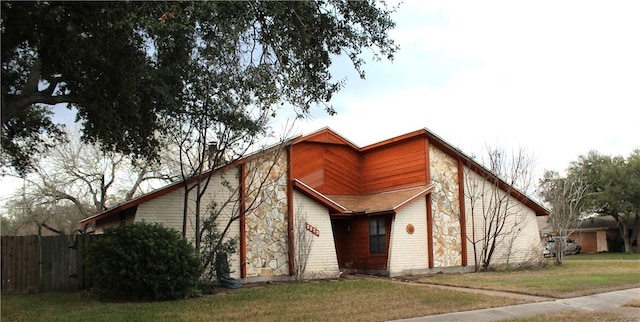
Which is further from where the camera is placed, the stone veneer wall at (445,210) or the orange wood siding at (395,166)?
the orange wood siding at (395,166)

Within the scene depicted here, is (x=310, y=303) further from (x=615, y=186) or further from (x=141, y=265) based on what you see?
(x=615, y=186)

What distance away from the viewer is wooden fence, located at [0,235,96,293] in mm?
16078

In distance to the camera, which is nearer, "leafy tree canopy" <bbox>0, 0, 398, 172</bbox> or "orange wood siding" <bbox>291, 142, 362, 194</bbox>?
"leafy tree canopy" <bbox>0, 0, 398, 172</bbox>

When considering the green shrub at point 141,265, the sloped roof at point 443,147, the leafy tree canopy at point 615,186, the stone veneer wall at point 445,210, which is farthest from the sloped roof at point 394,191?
the leafy tree canopy at point 615,186

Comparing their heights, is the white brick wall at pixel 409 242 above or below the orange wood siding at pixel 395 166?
below

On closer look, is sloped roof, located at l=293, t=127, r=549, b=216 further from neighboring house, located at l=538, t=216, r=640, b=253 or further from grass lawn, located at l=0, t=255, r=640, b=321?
neighboring house, located at l=538, t=216, r=640, b=253

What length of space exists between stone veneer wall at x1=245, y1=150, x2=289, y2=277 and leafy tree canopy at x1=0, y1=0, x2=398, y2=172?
5.70 metres

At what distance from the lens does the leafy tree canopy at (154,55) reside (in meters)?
8.69

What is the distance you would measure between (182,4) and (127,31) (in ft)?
6.38

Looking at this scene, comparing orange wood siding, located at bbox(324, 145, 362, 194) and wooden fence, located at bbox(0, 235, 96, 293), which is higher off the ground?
orange wood siding, located at bbox(324, 145, 362, 194)

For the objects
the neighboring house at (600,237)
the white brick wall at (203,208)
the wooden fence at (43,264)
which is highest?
the white brick wall at (203,208)

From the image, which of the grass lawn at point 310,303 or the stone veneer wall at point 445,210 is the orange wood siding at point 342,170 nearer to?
the stone veneer wall at point 445,210

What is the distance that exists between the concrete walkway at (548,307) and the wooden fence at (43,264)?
37.4ft

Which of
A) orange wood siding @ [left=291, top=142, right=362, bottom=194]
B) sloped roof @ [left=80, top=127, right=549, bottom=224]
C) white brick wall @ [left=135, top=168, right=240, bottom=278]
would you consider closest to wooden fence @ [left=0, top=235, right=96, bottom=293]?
white brick wall @ [left=135, top=168, right=240, bottom=278]
